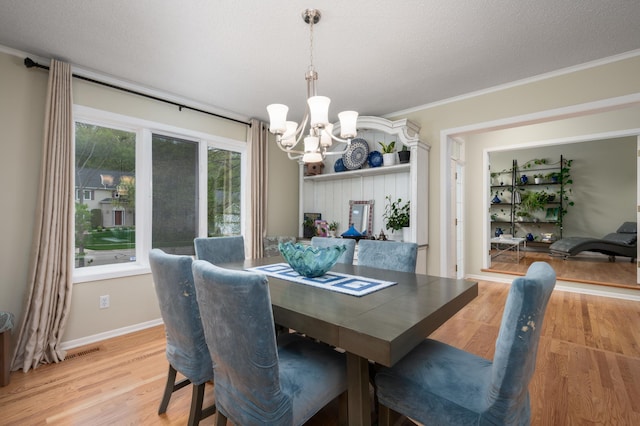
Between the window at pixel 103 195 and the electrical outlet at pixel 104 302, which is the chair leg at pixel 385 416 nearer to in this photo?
the electrical outlet at pixel 104 302

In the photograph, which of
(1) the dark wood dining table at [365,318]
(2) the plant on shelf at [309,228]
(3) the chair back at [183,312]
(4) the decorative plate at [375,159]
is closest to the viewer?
(1) the dark wood dining table at [365,318]

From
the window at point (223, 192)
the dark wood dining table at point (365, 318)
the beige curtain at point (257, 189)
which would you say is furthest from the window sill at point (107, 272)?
the dark wood dining table at point (365, 318)

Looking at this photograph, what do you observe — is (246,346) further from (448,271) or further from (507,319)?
(448,271)

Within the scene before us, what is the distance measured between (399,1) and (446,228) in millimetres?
2486

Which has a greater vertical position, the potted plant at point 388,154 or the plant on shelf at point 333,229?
the potted plant at point 388,154

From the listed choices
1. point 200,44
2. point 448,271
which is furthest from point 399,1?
point 448,271

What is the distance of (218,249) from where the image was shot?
2.68 metres

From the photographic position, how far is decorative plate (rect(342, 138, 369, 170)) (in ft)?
13.3

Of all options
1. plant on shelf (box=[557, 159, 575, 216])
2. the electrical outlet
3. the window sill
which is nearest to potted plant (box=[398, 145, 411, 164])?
the window sill

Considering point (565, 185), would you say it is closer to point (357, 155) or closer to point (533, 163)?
point (533, 163)

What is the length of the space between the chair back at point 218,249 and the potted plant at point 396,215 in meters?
1.86

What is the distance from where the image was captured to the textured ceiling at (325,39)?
1.97 meters

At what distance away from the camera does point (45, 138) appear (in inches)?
98.1

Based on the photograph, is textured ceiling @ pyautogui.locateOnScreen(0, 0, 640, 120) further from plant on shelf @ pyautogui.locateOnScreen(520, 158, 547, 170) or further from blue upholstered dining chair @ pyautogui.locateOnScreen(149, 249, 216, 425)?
plant on shelf @ pyautogui.locateOnScreen(520, 158, 547, 170)
